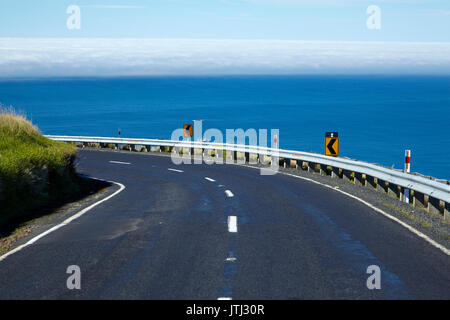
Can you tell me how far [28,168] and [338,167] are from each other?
36.4 ft

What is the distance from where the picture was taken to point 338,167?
19547 millimetres

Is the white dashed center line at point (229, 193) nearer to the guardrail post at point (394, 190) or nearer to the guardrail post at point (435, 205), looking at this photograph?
the guardrail post at point (394, 190)

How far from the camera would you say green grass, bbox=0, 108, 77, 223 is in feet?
41.7

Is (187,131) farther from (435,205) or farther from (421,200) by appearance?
(435,205)

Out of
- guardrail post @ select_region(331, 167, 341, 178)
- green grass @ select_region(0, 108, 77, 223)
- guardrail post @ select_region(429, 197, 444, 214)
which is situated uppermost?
green grass @ select_region(0, 108, 77, 223)

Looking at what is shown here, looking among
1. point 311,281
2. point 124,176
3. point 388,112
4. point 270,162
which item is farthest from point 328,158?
point 388,112

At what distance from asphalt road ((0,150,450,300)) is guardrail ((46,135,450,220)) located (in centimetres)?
152

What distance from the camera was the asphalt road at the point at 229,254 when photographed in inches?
250

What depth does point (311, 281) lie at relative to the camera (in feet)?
21.9

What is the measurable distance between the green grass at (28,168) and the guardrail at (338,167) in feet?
31.5

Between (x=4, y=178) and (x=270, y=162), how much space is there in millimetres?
16047

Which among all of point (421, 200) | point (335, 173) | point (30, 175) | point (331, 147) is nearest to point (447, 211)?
point (421, 200)

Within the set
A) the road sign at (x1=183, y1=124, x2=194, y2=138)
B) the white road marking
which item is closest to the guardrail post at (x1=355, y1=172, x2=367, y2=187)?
the white road marking

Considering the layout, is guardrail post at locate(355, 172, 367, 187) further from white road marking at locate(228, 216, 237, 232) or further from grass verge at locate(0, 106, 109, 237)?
grass verge at locate(0, 106, 109, 237)
